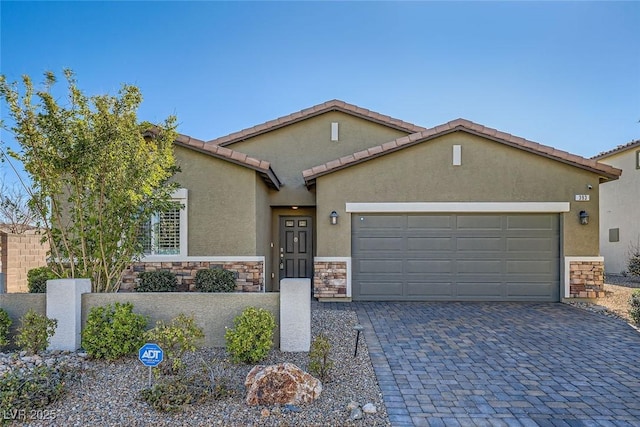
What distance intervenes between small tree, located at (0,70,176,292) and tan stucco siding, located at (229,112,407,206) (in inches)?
211

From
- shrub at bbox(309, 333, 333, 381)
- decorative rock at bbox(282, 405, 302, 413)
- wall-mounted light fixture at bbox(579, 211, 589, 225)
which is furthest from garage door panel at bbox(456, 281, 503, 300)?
decorative rock at bbox(282, 405, 302, 413)

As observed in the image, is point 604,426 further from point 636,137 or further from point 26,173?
point 636,137

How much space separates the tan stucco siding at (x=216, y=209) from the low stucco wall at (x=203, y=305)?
143 inches

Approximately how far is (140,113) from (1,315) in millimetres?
3965

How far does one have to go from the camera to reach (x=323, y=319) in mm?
7848

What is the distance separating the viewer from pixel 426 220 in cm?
1000

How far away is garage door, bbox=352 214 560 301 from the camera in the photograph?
9891mm

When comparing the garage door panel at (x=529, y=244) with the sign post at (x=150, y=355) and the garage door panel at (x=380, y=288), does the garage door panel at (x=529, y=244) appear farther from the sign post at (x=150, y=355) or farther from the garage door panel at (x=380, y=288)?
the sign post at (x=150, y=355)

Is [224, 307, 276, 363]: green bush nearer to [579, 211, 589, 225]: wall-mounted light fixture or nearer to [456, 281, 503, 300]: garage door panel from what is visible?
[456, 281, 503, 300]: garage door panel

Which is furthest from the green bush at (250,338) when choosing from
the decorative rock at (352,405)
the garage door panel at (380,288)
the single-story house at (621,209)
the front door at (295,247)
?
the single-story house at (621,209)

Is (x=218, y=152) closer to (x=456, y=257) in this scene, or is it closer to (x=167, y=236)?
(x=167, y=236)

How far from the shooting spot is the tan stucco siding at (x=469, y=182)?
32.1 feet

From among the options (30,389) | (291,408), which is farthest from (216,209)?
(291,408)

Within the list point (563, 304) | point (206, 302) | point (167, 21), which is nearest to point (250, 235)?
point (206, 302)
